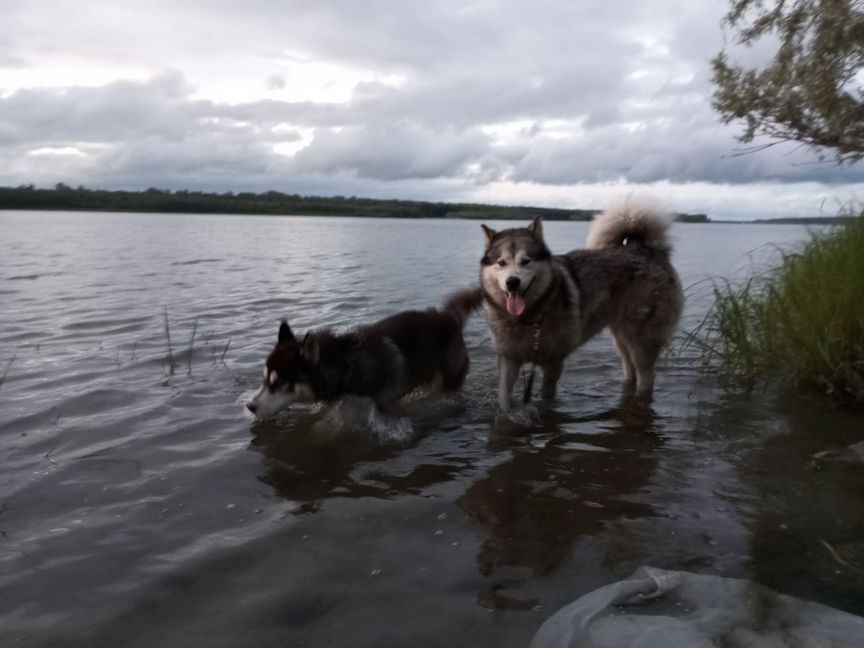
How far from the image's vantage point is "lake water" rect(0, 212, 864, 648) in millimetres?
3344

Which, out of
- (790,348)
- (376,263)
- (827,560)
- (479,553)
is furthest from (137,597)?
(376,263)

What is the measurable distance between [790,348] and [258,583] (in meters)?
5.31

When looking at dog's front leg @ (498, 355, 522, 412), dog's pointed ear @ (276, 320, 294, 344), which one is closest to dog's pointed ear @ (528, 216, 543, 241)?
dog's front leg @ (498, 355, 522, 412)

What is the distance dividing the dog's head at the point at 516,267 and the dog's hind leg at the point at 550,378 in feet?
2.30

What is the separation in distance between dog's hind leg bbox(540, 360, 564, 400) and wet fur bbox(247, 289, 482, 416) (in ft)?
2.68

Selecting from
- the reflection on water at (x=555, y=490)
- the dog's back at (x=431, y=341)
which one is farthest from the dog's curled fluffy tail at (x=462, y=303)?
the reflection on water at (x=555, y=490)

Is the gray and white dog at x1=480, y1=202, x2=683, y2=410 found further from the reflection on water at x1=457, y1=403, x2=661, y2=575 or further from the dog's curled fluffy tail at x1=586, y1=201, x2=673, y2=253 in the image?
the reflection on water at x1=457, y1=403, x2=661, y2=575

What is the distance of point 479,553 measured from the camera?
3877 mm

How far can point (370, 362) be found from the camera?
21.4 ft

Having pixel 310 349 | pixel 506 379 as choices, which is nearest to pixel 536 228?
pixel 506 379

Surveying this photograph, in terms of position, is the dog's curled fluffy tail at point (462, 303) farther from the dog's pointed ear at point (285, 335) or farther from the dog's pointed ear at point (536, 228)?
the dog's pointed ear at point (285, 335)

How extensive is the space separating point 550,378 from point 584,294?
2.96ft

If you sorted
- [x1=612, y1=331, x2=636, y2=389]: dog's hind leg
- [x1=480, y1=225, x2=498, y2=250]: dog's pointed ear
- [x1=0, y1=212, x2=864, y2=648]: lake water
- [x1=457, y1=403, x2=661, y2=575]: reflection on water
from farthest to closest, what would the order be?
[x1=612, y1=331, x2=636, y2=389]: dog's hind leg < [x1=480, y1=225, x2=498, y2=250]: dog's pointed ear < [x1=457, y1=403, x2=661, y2=575]: reflection on water < [x1=0, y1=212, x2=864, y2=648]: lake water

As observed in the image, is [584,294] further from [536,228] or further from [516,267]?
[516,267]
